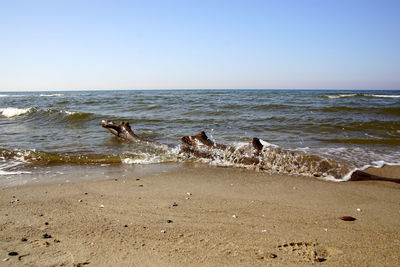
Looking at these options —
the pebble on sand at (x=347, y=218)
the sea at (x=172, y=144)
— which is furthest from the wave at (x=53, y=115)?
the pebble on sand at (x=347, y=218)

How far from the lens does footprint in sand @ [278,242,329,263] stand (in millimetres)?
2035

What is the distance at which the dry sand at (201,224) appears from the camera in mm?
2047

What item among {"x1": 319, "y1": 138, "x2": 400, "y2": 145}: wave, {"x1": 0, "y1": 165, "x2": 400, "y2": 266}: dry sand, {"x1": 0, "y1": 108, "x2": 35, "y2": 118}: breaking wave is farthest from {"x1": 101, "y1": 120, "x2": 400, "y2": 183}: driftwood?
{"x1": 0, "y1": 108, "x2": 35, "y2": 118}: breaking wave

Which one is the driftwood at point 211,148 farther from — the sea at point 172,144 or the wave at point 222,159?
the sea at point 172,144

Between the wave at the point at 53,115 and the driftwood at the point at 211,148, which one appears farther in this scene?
the wave at the point at 53,115

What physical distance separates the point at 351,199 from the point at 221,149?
8.80ft

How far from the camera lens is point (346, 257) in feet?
6.74

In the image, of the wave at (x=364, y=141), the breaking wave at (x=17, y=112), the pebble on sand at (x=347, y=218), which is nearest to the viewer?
the pebble on sand at (x=347, y=218)

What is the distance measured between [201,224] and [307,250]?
2.89 feet

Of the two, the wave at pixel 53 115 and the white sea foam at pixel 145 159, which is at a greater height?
the wave at pixel 53 115

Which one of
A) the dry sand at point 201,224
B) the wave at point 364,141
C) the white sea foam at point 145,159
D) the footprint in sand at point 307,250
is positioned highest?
the wave at point 364,141

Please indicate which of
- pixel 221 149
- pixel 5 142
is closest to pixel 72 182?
pixel 221 149

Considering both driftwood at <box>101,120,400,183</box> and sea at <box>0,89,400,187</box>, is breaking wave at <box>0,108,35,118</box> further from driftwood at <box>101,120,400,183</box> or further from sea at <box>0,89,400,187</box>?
driftwood at <box>101,120,400,183</box>

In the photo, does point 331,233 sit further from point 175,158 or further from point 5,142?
point 5,142
